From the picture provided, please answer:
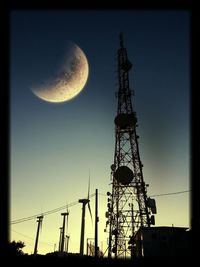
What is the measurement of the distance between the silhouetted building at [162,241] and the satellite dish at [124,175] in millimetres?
6920

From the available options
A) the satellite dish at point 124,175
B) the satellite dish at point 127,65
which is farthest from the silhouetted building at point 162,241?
the satellite dish at point 127,65

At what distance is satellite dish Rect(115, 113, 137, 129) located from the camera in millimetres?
43688

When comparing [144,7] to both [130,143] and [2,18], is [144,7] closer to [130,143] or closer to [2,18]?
[2,18]

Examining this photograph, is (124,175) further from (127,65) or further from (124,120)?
(127,65)

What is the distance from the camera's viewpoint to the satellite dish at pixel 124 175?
131ft

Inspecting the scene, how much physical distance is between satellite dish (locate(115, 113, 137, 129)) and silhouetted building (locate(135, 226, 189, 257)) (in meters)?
15.8

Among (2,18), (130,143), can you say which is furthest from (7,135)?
(130,143)

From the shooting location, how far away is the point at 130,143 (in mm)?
44406

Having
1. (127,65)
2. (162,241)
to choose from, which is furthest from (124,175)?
(127,65)

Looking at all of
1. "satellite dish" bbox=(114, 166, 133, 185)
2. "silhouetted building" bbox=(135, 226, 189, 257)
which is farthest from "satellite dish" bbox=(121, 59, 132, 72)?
"silhouetted building" bbox=(135, 226, 189, 257)

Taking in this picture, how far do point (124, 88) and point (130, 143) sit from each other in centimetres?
1050

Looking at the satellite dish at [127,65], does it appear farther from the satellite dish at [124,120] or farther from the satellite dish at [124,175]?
the satellite dish at [124,175]

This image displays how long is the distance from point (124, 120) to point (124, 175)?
354 inches

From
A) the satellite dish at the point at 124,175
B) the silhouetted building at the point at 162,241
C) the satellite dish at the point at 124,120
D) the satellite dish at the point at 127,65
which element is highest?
the satellite dish at the point at 127,65
